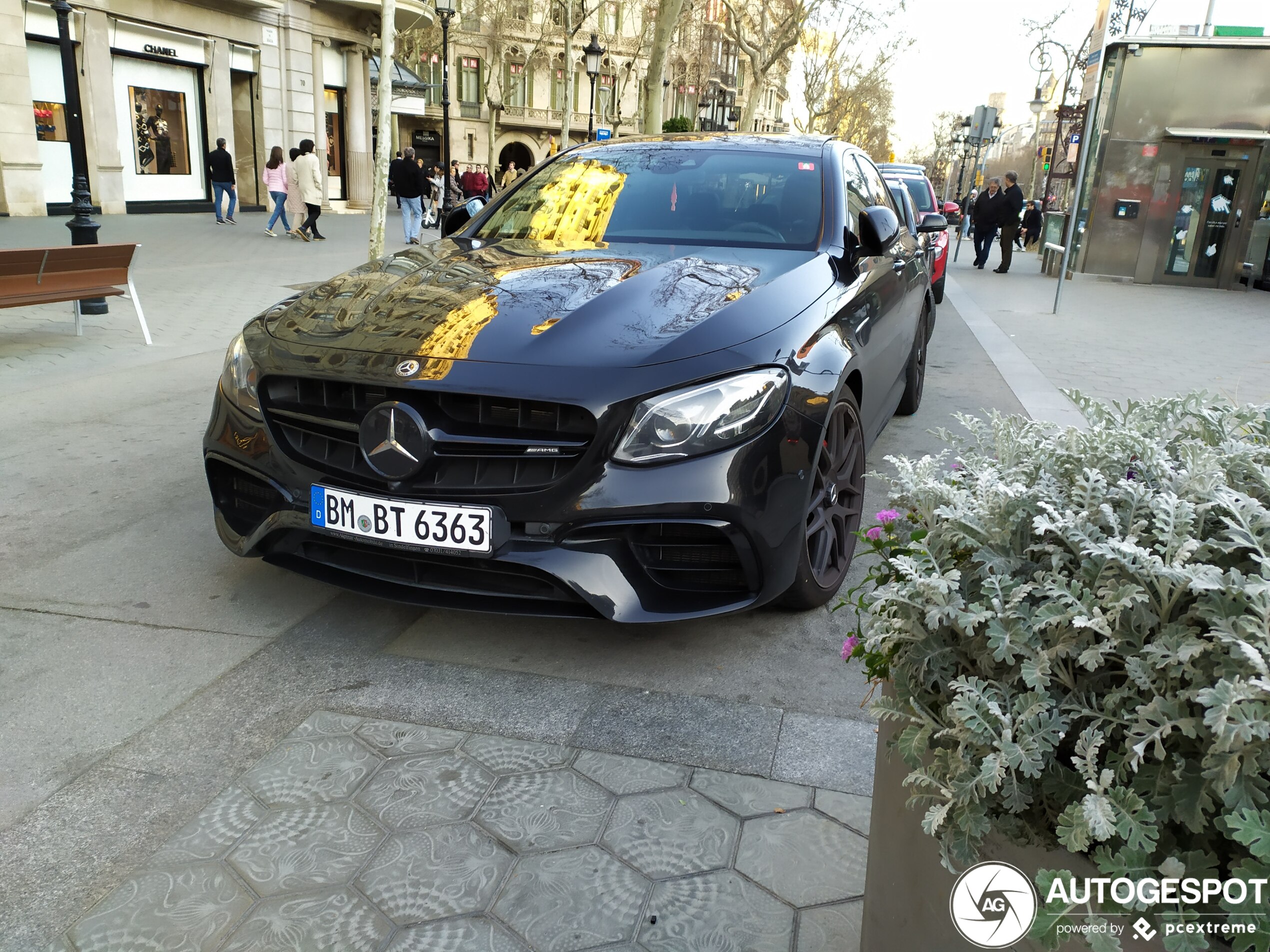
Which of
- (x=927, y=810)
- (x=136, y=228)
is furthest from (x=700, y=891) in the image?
(x=136, y=228)

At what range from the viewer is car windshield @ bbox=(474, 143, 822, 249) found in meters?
4.14

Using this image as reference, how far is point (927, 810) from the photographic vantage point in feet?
4.90

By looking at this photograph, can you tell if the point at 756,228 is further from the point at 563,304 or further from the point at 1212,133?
the point at 1212,133

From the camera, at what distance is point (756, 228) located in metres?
4.14

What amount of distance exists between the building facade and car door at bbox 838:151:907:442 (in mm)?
14803

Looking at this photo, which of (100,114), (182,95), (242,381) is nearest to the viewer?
(242,381)

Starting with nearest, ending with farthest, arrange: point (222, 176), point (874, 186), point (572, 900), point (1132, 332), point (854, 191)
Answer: point (572, 900), point (854, 191), point (874, 186), point (1132, 332), point (222, 176)

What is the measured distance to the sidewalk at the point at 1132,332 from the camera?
8.79 metres

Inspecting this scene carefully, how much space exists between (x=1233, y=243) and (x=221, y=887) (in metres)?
21.5

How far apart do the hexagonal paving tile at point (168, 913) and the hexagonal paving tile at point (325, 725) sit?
1.85 feet

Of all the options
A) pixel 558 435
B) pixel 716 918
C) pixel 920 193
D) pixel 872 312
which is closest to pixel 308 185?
pixel 920 193

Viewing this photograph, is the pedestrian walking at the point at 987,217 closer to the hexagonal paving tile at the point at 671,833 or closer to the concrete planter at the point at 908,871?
the hexagonal paving tile at the point at 671,833

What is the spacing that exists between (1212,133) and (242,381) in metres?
20.1

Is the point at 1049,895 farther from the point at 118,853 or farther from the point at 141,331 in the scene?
the point at 141,331
